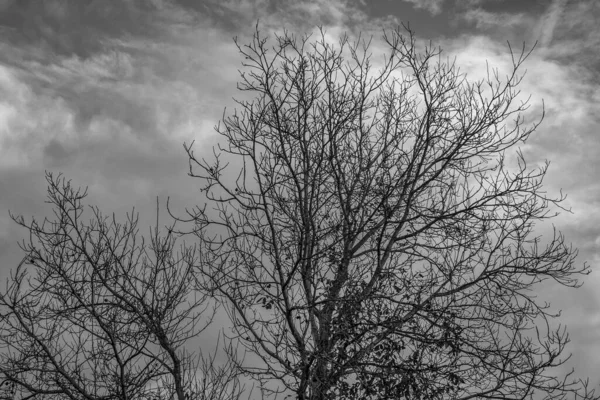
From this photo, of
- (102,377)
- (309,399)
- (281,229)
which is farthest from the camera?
(281,229)

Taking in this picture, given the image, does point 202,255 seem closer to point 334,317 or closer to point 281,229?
point 281,229

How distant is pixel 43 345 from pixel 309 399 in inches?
151

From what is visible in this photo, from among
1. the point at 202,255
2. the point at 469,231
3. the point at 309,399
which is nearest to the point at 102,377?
the point at 202,255

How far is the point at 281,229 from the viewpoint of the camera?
11.2 metres

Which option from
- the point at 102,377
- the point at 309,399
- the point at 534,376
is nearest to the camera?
the point at 309,399

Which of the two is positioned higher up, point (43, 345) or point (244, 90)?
point (244, 90)

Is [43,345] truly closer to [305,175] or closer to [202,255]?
[202,255]

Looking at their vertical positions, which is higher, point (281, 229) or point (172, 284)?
point (281, 229)

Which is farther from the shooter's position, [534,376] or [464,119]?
[464,119]

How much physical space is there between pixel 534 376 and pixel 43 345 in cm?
715

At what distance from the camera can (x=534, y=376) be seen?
9.74m

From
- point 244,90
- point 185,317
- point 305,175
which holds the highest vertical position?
point 244,90

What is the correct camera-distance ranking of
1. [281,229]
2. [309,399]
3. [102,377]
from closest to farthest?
[309,399] < [102,377] < [281,229]

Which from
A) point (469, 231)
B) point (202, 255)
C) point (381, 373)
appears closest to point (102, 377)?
point (202, 255)
